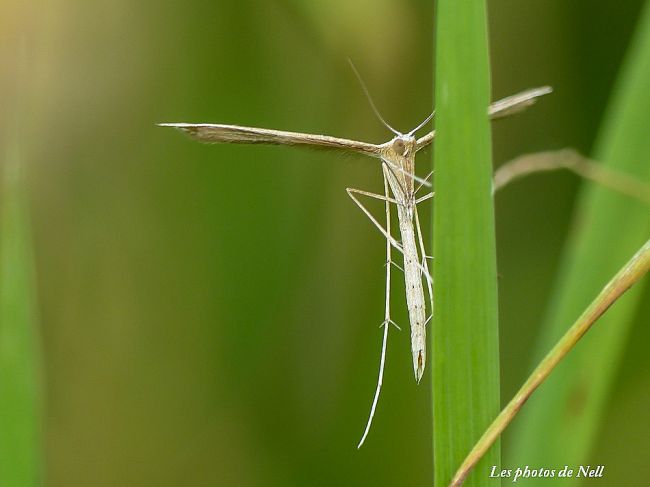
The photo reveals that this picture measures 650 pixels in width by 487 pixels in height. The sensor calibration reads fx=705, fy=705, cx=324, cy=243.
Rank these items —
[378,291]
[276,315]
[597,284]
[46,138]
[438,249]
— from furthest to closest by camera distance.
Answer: [46,138] < [276,315] < [378,291] < [597,284] < [438,249]

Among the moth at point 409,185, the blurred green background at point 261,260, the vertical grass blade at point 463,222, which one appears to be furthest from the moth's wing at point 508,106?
the blurred green background at point 261,260

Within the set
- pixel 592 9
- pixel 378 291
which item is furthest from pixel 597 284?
pixel 592 9

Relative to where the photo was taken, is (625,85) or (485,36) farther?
(625,85)

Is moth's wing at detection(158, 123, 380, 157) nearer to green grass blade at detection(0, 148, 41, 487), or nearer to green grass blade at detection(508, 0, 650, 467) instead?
green grass blade at detection(0, 148, 41, 487)

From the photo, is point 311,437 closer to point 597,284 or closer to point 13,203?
point 597,284

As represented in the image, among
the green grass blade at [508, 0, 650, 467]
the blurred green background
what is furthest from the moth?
the blurred green background

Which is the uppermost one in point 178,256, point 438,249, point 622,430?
point 438,249

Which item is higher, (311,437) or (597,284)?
(597,284)
